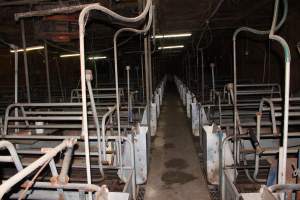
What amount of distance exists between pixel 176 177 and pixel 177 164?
1.85 feet

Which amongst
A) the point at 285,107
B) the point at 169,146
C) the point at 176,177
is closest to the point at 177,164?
the point at 176,177

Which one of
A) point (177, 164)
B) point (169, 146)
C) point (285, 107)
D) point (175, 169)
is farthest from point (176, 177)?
point (285, 107)

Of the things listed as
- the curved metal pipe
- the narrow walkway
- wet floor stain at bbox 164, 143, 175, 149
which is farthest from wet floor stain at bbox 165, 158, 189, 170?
the curved metal pipe

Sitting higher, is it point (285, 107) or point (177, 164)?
point (285, 107)

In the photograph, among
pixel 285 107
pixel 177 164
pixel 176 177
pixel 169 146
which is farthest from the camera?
pixel 169 146

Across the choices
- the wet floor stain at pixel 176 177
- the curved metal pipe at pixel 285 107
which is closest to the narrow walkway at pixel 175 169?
the wet floor stain at pixel 176 177

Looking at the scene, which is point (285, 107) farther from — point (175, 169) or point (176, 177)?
point (175, 169)

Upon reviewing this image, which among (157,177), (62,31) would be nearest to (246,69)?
(157,177)

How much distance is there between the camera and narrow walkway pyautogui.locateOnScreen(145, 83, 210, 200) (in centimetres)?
369

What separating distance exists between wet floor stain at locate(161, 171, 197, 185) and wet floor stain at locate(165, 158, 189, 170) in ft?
0.83

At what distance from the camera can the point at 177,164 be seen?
4.79 metres

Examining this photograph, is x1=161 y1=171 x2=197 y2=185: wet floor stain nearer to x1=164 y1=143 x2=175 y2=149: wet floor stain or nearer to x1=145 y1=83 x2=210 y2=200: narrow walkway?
x1=145 y1=83 x2=210 y2=200: narrow walkway

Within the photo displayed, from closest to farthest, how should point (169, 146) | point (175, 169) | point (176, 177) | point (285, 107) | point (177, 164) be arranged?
point (285, 107), point (176, 177), point (175, 169), point (177, 164), point (169, 146)

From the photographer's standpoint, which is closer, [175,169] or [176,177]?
[176,177]
